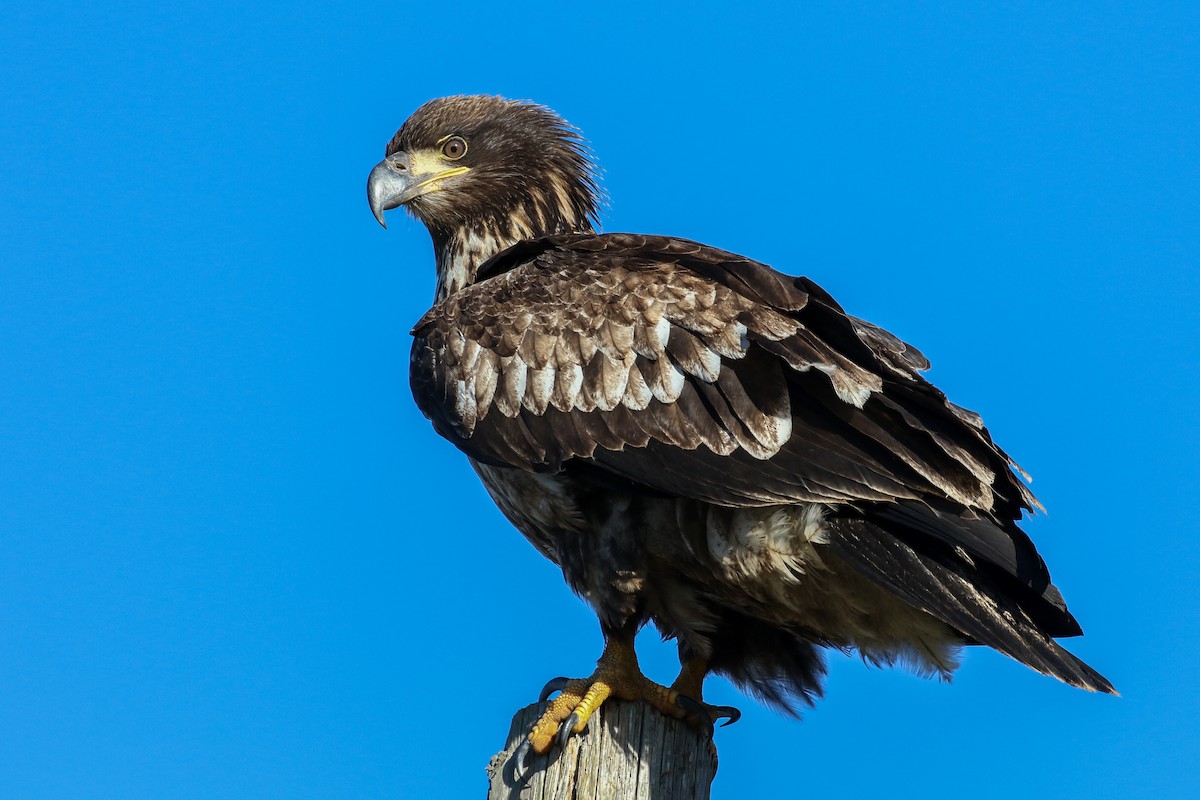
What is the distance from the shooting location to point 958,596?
5.10 m

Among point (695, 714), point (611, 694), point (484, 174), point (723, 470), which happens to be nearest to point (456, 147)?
point (484, 174)

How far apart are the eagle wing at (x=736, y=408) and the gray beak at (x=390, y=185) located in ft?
4.56

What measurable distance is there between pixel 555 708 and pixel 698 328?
1542 mm

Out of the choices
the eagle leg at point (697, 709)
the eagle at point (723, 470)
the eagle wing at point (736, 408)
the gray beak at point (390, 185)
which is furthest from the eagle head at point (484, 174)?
Result: the eagle leg at point (697, 709)

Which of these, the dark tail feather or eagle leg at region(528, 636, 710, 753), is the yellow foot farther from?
the dark tail feather

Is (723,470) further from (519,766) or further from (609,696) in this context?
(519,766)

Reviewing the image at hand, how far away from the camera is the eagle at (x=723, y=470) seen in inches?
206

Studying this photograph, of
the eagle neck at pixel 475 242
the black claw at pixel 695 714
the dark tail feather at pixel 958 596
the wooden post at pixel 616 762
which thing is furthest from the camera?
the eagle neck at pixel 475 242

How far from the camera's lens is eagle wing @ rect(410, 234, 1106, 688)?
17.1 ft

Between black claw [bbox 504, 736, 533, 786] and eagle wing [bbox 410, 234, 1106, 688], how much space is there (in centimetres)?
103

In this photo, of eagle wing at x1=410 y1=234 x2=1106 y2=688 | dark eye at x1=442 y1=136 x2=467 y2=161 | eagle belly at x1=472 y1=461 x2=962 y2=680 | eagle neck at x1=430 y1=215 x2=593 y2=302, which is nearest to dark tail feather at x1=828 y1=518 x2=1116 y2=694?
eagle wing at x1=410 y1=234 x2=1106 y2=688

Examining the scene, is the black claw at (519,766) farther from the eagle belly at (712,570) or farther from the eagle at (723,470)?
the eagle belly at (712,570)

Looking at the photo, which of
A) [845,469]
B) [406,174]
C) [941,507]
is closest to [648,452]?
[845,469]

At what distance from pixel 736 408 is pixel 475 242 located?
238 centimetres
